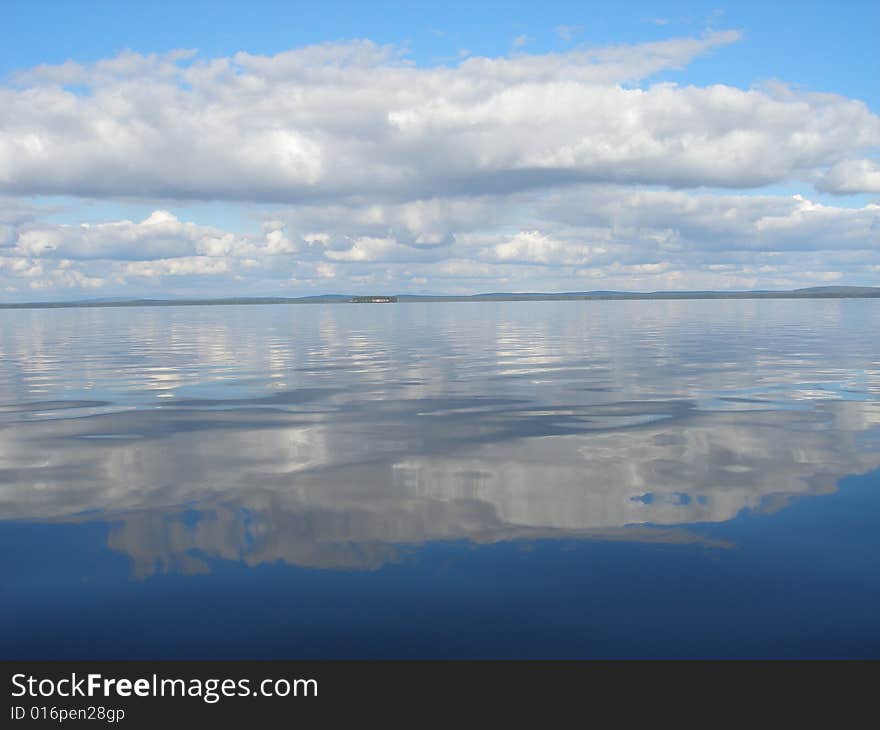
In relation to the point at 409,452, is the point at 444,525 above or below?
below

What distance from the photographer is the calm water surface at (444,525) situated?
360 inches

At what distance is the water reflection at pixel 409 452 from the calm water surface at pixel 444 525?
10 centimetres

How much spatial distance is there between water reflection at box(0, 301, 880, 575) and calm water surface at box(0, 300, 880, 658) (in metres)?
0.10

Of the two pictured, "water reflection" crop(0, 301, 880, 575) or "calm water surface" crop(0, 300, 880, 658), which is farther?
"water reflection" crop(0, 301, 880, 575)

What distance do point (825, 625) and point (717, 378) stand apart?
26004 mm

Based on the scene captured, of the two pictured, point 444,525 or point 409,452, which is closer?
point 444,525

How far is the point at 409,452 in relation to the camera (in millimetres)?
19031

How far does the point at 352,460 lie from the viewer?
1820cm

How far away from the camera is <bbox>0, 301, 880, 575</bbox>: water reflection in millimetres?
13141

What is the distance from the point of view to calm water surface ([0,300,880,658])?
9.16 meters

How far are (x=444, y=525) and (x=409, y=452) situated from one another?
591cm

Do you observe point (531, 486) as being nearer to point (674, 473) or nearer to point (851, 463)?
point (674, 473)

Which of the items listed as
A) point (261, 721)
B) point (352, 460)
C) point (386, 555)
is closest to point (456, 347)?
point (352, 460)

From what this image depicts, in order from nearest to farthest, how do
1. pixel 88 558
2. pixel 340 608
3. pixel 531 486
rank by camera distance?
pixel 340 608
pixel 88 558
pixel 531 486
